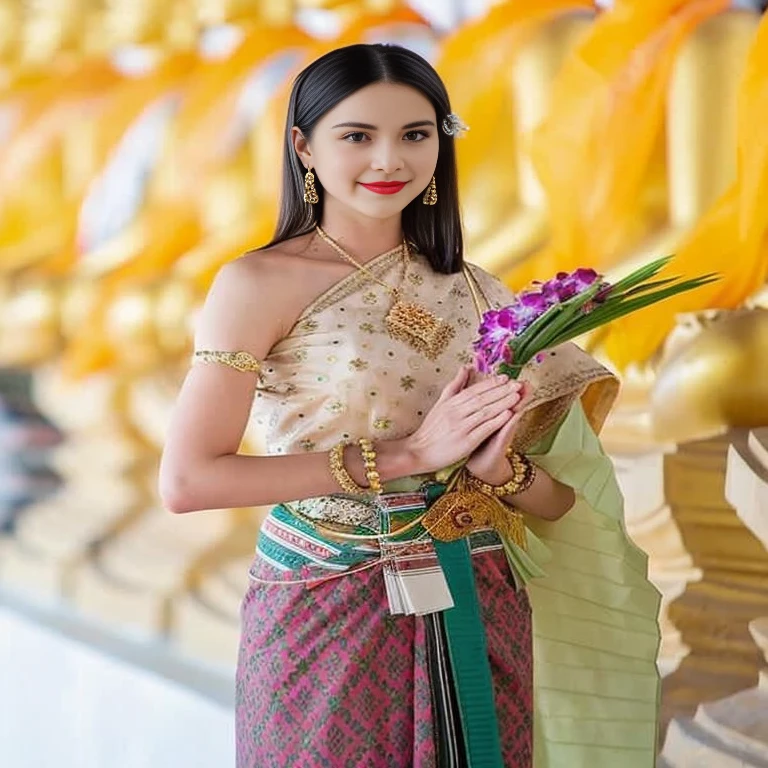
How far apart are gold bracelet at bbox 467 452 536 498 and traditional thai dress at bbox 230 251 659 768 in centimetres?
2

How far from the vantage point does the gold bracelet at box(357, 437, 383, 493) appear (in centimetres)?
95

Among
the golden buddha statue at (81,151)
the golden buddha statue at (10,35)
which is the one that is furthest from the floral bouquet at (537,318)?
the golden buddha statue at (10,35)

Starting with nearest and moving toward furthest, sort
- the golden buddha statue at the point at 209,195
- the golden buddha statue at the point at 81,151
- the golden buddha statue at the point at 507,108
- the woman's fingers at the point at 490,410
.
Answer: the woman's fingers at the point at 490,410 → the golden buddha statue at the point at 507,108 → the golden buddha statue at the point at 209,195 → the golden buddha statue at the point at 81,151

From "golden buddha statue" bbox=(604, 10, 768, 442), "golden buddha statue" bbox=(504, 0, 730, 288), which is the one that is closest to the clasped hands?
Result: "golden buddha statue" bbox=(604, 10, 768, 442)

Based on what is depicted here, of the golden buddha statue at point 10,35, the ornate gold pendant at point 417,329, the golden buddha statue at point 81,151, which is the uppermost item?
the golden buddha statue at point 10,35

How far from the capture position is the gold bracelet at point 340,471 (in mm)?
951

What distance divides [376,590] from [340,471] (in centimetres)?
9

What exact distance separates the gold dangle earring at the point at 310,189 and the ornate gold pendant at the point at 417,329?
96mm

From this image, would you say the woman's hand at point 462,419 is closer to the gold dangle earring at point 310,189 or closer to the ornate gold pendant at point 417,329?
the ornate gold pendant at point 417,329

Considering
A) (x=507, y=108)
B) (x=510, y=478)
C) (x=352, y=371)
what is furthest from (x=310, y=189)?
(x=507, y=108)

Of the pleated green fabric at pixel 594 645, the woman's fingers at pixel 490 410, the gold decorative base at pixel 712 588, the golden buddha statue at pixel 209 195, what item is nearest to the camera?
the woman's fingers at pixel 490 410

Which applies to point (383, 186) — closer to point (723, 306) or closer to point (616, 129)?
point (723, 306)

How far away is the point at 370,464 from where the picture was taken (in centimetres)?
95

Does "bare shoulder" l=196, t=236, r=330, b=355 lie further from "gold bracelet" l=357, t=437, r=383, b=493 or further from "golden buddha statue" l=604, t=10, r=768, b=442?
"golden buddha statue" l=604, t=10, r=768, b=442
